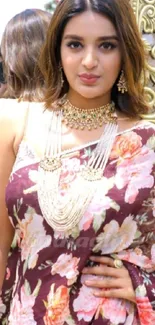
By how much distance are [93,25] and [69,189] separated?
1.27 feet

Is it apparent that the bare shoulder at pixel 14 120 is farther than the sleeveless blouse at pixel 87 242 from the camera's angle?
Yes

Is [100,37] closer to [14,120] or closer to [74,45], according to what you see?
[74,45]

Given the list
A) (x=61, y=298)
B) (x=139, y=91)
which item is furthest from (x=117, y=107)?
(x=61, y=298)

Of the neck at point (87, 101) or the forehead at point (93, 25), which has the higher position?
the forehead at point (93, 25)

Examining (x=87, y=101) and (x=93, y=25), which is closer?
(x=93, y=25)

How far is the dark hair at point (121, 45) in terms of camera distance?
4.58 feet

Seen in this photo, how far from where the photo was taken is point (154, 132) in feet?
4.79

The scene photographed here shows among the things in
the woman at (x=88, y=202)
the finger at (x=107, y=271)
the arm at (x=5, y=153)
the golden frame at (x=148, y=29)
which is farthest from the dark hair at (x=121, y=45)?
the finger at (x=107, y=271)

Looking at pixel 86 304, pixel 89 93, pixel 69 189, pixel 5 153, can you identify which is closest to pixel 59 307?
pixel 86 304

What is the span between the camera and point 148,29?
1.82 meters

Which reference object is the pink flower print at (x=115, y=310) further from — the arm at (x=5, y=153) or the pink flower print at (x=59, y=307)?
the arm at (x=5, y=153)

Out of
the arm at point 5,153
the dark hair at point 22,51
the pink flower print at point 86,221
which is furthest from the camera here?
the dark hair at point 22,51

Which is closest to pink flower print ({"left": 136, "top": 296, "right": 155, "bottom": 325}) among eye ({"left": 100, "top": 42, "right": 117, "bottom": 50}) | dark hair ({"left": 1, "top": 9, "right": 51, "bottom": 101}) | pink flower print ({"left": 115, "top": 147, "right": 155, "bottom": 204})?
pink flower print ({"left": 115, "top": 147, "right": 155, "bottom": 204})

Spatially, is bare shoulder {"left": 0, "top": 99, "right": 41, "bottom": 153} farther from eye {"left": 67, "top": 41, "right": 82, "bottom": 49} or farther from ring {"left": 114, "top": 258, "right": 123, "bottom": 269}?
ring {"left": 114, "top": 258, "right": 123, "bottom": 269}
